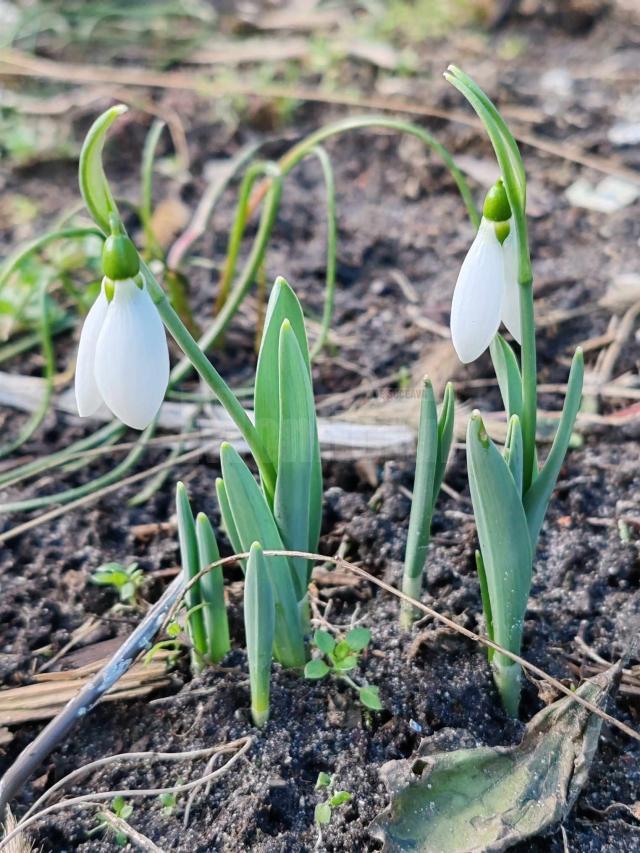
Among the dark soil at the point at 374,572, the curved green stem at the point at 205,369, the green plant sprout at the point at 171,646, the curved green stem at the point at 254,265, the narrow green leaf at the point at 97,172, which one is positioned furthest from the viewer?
the curved green stem at the point at 254,265

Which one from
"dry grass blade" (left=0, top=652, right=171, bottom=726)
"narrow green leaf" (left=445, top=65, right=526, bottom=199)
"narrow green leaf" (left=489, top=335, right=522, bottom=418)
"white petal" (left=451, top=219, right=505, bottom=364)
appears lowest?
"dry grass blade" (left=0, top=652, right=171, bottom=726)

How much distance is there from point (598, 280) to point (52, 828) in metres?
1.92

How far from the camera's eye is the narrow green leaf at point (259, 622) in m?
1.17

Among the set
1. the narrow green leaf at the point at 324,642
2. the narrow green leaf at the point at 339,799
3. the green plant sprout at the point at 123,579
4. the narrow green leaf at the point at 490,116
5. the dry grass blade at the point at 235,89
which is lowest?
the narrow green leaf at the point at 339,799

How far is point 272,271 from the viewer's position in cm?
265

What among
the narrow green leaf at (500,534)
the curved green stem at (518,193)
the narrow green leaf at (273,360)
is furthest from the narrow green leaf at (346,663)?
A: the curved green stem at (518,193)

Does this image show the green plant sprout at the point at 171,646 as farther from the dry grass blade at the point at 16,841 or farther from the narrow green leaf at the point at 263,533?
the dry grass blade at the point at 16,841

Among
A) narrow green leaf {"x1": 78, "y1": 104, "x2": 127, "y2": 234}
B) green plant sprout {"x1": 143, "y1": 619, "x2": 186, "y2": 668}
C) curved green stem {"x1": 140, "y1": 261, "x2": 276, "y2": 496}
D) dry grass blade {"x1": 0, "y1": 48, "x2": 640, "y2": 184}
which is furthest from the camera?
dry grass blade {"x1": 0, "y1": 48, "x2": 640, "y2": 184}

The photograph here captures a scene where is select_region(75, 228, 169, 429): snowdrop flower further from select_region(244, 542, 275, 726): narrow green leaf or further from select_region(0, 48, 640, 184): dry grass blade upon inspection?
select_region(0, 48, 640, 184): dry grass blade

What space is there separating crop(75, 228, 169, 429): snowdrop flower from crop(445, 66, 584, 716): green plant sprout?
0.36 metres

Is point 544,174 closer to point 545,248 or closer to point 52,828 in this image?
point 545,248

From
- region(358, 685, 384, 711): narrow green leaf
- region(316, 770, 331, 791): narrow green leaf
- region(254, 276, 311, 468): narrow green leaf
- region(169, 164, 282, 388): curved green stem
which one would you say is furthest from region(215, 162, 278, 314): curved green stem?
region(316, 770, 331, 791): narrow green leaf

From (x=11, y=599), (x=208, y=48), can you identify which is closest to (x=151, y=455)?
(x=11, y=599)

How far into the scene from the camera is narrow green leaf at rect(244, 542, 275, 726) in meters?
1.17
